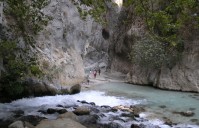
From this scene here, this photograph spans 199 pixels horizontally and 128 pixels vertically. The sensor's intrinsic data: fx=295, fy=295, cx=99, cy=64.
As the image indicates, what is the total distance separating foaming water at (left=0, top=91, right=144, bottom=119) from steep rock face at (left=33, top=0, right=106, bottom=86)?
4.81 feet

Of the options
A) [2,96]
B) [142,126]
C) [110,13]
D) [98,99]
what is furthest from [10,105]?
[110,13]

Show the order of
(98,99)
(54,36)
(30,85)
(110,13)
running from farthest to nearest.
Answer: (110,13) < (54,36) < (98,99) < (30,85)

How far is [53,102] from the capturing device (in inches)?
733

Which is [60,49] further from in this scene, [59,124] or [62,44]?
[59,124]

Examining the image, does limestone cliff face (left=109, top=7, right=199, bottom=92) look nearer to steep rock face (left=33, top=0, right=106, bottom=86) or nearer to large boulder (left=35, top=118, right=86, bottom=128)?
steep rock face (left=33, top=0, right=106, bottom=86)

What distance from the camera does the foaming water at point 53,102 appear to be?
15650 mm

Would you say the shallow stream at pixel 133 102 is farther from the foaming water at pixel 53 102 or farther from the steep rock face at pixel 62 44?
the steep rock face at pixel 62 44

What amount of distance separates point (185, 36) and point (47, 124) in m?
18.2

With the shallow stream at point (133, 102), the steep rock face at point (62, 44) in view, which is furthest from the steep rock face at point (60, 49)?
the shallow stream at point (133, 102)

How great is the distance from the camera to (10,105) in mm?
16844

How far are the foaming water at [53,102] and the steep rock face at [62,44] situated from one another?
57.7 inches

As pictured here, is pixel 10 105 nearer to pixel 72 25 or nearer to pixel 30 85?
pixel 30 85

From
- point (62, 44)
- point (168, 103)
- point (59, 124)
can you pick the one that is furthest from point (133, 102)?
point (59, 124)

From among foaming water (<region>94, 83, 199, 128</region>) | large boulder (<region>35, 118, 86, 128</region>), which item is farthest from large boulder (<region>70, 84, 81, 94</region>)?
large boulder (<region>35, 118, 86, 128</region>)
